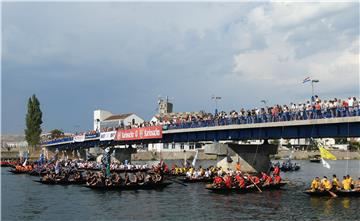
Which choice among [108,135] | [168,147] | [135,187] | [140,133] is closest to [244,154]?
→ [135,187]

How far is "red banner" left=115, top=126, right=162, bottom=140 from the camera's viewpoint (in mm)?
Answer: 77938

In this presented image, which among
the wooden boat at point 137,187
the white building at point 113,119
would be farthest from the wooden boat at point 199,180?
the white building at point 113,119

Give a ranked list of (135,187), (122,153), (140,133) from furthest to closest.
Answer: (122,153), (140,133), (135,187)

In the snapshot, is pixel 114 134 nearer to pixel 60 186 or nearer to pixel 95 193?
pixel 60 186

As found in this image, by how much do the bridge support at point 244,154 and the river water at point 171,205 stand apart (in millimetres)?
13754

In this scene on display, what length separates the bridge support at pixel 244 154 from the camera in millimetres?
66188

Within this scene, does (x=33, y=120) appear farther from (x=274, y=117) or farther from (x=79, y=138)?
(x=274, y=117)

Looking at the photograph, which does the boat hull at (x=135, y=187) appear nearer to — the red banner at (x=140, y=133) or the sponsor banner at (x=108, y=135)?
the red banner at (x=140, y=133)

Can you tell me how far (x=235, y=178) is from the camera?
160 ft

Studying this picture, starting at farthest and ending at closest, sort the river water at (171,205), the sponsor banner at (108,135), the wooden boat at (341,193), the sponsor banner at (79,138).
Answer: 1. the sponsor banner at (79,138)
2. the sponsor banner at (108,135)
3. the wooden boat at (341,193)
4. the river water at (171,205)

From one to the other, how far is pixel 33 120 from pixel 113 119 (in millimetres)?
49706

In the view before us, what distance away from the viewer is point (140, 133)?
271ft

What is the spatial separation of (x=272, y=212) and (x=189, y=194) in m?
13.3

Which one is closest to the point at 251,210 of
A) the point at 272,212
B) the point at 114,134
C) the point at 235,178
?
the point at 272,212
